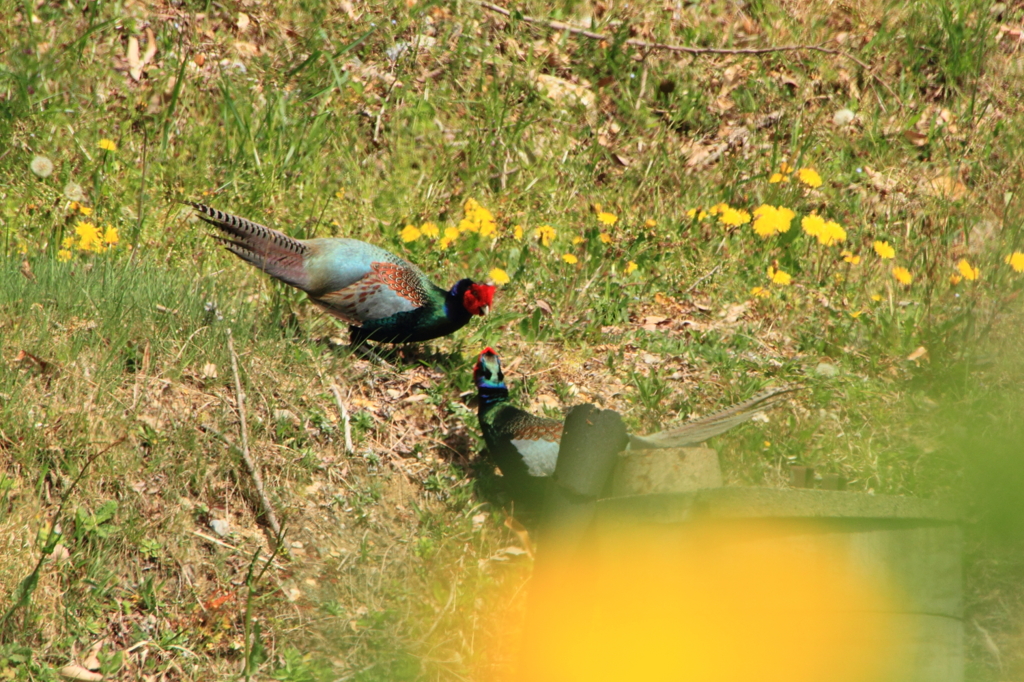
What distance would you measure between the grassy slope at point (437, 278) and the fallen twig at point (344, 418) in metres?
0.05

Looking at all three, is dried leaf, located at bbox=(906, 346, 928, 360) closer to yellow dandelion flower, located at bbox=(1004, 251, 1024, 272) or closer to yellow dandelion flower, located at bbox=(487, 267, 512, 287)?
yellow dandelion flower, located at bbox=(1004, 251, 1024, 272)

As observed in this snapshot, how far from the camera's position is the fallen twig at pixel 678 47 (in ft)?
22.5

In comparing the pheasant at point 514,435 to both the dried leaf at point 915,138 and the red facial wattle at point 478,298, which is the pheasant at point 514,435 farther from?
the dried leaf at point 915,138

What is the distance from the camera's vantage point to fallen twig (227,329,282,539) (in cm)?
347

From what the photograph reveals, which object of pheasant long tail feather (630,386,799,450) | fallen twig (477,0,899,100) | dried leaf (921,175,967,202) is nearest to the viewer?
pheasant long tail feather (630,386,799,450)

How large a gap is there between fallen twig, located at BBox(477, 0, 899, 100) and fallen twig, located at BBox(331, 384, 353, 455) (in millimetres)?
3895

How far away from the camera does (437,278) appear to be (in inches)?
205

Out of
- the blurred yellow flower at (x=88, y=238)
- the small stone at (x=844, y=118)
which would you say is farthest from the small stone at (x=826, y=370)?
the blurred yellow flower at (x=88, y=238)

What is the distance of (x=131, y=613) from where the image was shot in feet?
10.1

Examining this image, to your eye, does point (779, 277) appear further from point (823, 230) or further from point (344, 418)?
point (344, 418)

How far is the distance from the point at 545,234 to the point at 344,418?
1.92 meters

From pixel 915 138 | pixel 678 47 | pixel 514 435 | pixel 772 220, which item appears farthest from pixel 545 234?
pixel 915 138

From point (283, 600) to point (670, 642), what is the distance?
2078mm

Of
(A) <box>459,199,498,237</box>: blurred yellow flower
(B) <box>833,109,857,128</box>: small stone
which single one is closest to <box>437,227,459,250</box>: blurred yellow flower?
(A) <box>459,199,498,237</box>: blurred yellow flower
